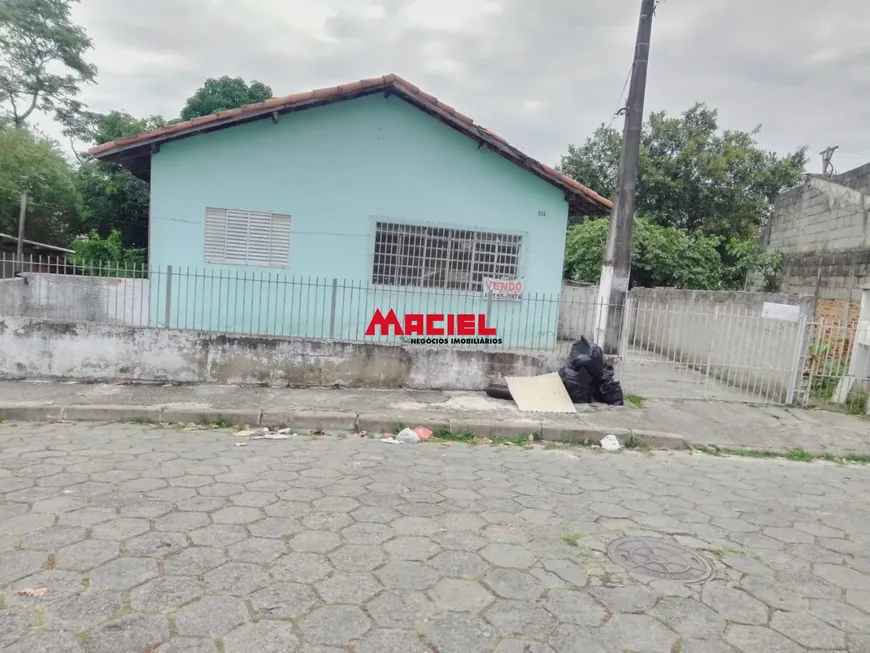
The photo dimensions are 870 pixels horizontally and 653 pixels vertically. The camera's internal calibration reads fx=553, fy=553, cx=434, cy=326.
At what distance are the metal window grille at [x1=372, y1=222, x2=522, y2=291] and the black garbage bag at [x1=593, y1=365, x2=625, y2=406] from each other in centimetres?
320

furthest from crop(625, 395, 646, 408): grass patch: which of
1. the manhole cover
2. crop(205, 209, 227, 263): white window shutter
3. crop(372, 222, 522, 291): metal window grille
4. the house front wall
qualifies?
crop(205, 209, 227, 263): white window shutter

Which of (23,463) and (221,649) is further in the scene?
(23,463)

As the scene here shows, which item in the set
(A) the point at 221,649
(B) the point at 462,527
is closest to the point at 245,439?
(B) the point at 462,527

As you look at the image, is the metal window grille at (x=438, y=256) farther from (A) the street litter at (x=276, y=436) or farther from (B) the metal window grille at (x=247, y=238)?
(A) the street litter at (x=276, y=436)

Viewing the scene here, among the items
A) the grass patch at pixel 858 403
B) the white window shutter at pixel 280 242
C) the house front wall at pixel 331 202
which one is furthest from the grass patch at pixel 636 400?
the white window shutter at pixel 280 242

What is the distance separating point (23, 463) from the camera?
14.5ft

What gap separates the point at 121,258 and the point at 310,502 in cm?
1254

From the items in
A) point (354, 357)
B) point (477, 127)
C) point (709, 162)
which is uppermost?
point (709, 162)

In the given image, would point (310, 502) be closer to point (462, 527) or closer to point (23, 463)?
point (462, 527)

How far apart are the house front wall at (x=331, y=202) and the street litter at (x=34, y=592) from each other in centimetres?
647

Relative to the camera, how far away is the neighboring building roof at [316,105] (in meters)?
8.72

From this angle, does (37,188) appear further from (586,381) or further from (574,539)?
(574,539)

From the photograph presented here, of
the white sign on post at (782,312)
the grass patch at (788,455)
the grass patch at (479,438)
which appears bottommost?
the grass patch at (479,438)

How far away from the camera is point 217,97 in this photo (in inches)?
603
